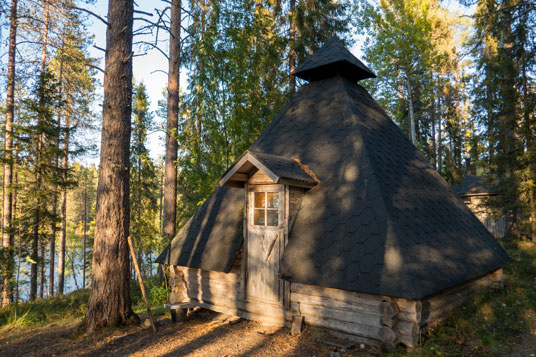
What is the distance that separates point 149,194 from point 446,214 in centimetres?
2042

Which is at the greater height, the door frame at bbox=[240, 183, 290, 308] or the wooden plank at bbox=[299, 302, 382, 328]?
the door frame at bbox=[240, 183, 290, 308]

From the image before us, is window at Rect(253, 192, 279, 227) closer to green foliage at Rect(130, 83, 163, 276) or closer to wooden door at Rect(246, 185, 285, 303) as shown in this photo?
wooden door at Rect(246, 185, 285, 303)

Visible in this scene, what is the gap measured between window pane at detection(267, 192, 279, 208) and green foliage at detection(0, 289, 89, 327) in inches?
292

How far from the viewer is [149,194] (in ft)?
77.6

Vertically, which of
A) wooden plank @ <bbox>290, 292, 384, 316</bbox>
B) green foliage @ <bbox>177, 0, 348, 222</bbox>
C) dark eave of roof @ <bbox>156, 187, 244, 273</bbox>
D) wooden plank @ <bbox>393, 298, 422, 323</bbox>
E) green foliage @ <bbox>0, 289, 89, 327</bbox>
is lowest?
green foliage @ <bbox>0, 289, 89, 327</bbox>

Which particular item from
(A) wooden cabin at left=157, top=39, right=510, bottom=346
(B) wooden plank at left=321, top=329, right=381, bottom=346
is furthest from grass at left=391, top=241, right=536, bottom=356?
(B) wooden plank at left=321, top=329, right=381, bottom=346

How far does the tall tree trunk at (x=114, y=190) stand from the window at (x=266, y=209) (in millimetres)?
2832

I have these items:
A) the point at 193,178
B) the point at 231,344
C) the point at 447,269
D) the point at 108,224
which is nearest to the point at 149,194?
the point at 193,178

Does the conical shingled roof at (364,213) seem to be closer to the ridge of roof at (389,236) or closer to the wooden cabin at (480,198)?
the ridge of roof at (389,236)

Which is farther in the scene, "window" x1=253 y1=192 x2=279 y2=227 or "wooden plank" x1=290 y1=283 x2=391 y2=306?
"window" x1=253 y1=192 x2=279 y2=227

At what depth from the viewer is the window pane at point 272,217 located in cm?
713

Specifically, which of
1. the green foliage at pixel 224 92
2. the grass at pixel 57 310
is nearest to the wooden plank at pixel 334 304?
the grass at pixel 57 310

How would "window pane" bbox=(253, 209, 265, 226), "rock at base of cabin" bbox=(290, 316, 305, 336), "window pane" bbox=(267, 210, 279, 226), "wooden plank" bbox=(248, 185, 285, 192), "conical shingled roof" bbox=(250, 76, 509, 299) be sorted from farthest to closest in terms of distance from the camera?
"window pane" bbox=(253, 209, 265, 226)
"window pane" bbox=(267, 210, 279, 226)
"wooden plank" bbox=(248, 185, 285, 192)
"rock at base of cabin" bbox=(290, 316, 305, 336)
"conical shingled roof" bbox=(250, 76, 509, 299)

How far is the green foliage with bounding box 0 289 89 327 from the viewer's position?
A: 9.48 metres
